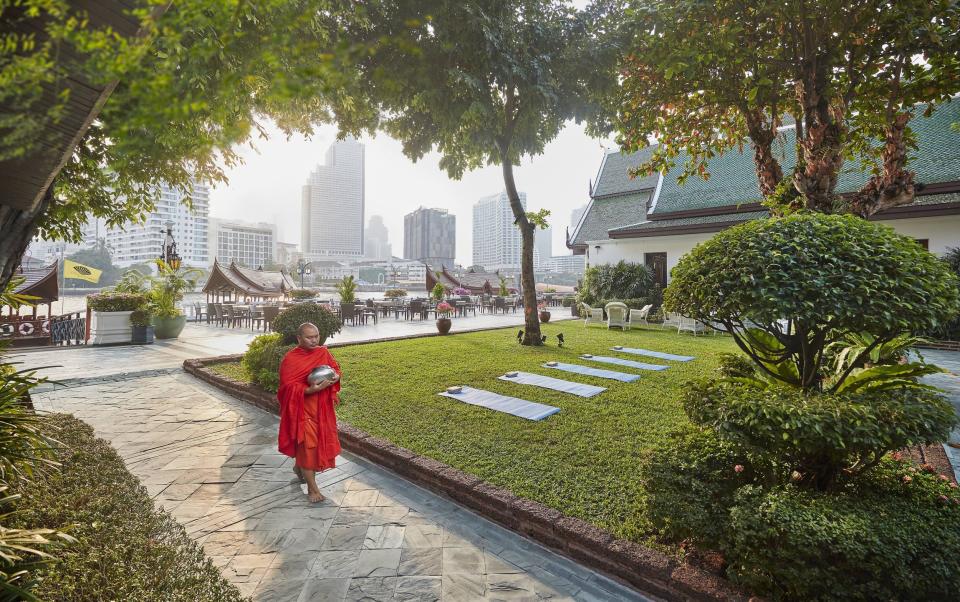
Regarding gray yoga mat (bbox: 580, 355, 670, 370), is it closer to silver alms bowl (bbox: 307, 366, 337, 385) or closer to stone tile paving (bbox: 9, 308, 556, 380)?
silver alms bowl (bbox: 307, 366, 337, 385)

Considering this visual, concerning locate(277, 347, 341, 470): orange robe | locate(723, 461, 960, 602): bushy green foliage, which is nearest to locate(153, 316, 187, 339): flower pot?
locate(277, 347, 341, 470): orange robe

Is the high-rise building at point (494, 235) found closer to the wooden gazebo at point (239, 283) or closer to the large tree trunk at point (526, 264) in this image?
the wooden gazebo at point (239, 283)

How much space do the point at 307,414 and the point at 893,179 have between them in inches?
282

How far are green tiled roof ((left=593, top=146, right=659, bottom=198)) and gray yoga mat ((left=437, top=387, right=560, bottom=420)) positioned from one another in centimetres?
1881

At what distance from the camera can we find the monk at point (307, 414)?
366 cm

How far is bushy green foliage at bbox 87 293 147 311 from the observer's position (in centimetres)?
1203

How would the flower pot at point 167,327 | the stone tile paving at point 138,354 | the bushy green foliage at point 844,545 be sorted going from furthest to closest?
the flower pot at point 167,327 → the stone tile paving at point 138,354 → the bushy green foliage at point 844,545

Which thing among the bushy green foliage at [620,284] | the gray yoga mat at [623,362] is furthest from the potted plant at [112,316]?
the bushy green foliage at [620,284]

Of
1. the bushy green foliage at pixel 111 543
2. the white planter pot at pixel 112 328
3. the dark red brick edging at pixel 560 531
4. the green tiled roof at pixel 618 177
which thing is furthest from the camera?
the green tiled roof at pixel 618 177

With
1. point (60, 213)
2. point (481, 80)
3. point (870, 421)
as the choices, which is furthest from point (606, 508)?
point (481, 80)

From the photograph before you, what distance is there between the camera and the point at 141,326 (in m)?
12.2

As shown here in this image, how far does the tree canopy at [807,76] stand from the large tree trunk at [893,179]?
1 cm

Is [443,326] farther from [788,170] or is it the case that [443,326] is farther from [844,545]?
[788,170]

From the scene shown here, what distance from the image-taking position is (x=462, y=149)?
46.5 ft
